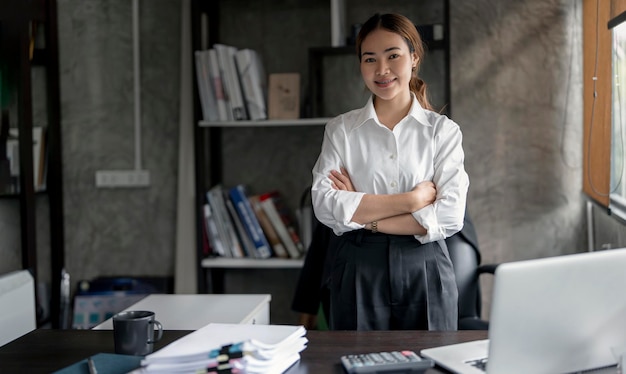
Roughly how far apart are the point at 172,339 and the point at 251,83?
1894mm

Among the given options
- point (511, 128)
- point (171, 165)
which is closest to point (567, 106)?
point (511, 128)

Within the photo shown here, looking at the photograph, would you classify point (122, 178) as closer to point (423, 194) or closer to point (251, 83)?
point (251, 83)

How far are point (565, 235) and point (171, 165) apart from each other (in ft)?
6.40

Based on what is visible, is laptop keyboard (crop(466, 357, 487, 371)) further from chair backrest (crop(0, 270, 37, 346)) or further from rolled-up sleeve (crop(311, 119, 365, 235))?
chair backrest (crop(0, 270, 37, 346))

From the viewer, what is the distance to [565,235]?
336 cm

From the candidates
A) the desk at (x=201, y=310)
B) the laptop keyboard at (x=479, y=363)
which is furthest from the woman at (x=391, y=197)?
the laptop keyboard at (x=479, y=363)

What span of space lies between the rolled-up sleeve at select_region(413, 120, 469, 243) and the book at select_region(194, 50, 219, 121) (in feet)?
4.96

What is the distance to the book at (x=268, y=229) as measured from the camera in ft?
11.3

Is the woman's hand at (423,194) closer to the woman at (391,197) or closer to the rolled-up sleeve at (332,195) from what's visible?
the woman at (391,197)

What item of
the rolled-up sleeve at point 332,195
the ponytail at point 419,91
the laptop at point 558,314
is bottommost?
the laptop at point 558,314

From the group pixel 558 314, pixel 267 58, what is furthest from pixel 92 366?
pixel 267 58

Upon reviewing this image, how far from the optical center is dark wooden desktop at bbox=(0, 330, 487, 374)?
1415 mm

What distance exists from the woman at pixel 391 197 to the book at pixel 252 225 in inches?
48.0

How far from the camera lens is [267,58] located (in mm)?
3613
